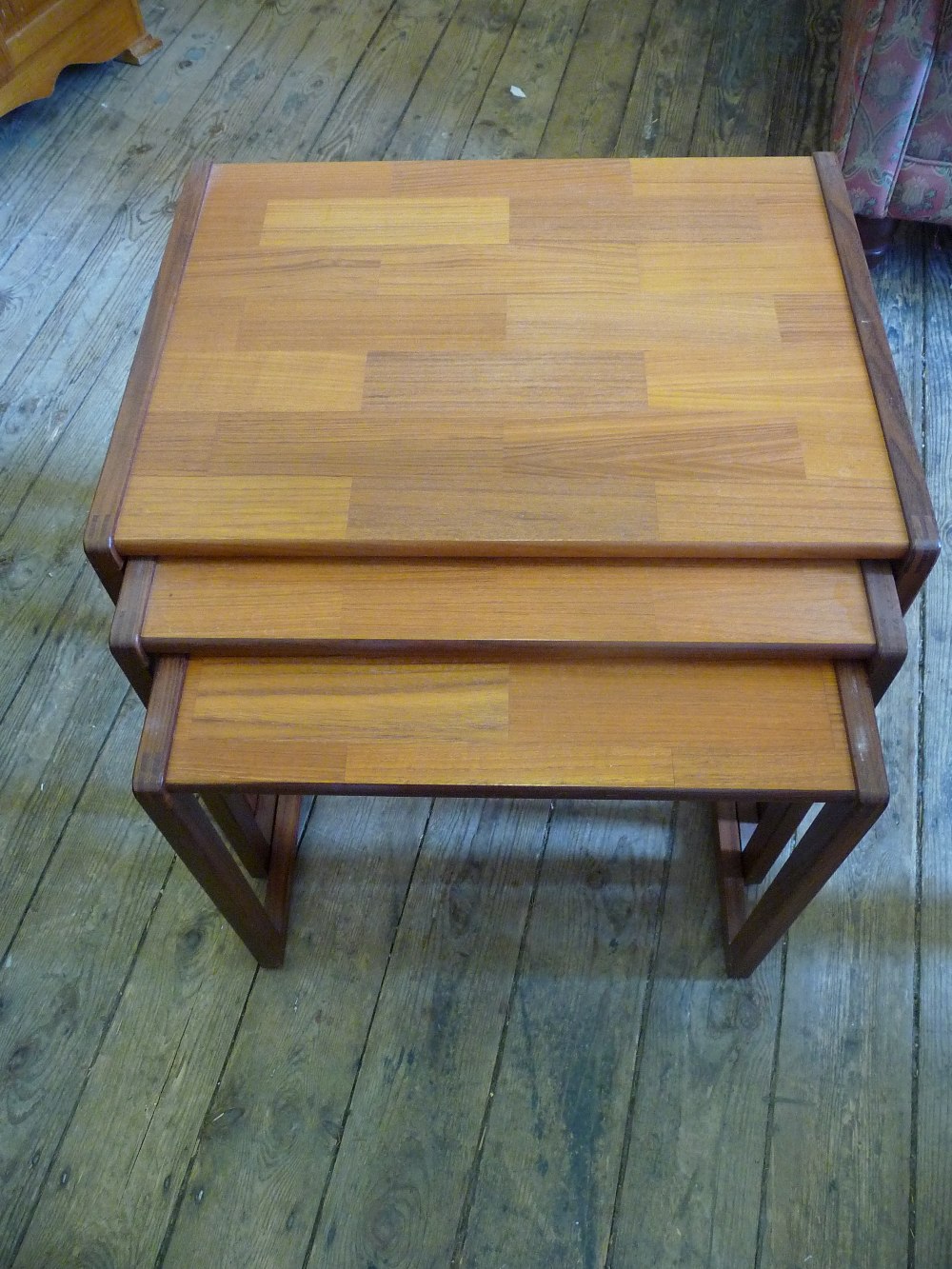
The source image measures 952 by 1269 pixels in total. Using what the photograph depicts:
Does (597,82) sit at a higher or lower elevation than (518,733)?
higher

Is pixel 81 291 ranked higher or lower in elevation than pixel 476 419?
lower

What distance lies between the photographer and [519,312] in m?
1.01

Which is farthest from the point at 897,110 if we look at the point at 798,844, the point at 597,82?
the point at 798,844

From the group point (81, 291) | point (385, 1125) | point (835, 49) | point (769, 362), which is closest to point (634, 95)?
point (835, 49)

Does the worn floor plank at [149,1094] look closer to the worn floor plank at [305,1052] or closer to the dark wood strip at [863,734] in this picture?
the worn floor plank at [305,1052]

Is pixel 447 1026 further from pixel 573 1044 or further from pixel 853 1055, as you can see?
pixel 853 1055

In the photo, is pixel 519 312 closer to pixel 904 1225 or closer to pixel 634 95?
pixel 904 1225

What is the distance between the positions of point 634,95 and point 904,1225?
6.35ft

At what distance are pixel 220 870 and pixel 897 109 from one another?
1.42 m

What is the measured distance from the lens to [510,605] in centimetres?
86

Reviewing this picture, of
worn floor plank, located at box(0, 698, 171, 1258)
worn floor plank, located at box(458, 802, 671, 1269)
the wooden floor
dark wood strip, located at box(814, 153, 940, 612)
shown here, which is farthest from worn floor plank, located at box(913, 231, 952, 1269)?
worn floor plank, located at box(0, 698, 171, 1258)

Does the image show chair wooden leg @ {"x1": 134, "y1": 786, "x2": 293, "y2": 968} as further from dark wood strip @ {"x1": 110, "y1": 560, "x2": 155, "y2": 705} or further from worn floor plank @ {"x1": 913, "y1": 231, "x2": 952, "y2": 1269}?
worn floor plank @ {"x1": 913, "y1": 231, "x2": 952, "y2": 1269}

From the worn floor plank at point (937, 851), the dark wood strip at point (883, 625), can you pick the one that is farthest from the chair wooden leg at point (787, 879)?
the worn floor plank at point (937, 851)

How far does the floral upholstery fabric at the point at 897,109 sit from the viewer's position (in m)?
1.40
